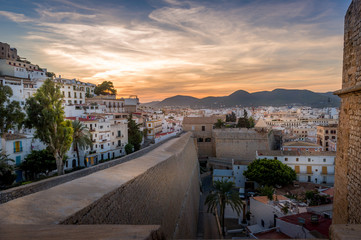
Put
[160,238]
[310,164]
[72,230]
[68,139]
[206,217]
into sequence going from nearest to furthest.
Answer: [72,230] < [160,238] < [68,139] < [206,217] < [310,164]

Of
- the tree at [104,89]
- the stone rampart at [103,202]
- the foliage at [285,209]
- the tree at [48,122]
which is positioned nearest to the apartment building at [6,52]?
the tree at [104,89]

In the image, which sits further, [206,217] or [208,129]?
[208,129]

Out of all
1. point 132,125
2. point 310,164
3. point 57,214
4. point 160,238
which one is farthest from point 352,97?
point 132,125

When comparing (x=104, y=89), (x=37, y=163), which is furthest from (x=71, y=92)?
(x=37, y=163)

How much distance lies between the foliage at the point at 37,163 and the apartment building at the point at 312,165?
18.3 m

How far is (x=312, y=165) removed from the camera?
21.9 meters

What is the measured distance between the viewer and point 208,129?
32.4m

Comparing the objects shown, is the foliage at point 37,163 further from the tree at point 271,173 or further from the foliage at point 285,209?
the tree at point 271,173

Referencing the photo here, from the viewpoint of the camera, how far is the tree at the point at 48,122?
11.7 meters

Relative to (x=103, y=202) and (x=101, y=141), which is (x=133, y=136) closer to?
(x=101, y=141)

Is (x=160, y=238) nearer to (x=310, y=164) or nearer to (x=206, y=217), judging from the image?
(x=206, y=217)

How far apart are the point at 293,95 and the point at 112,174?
21039 centimetres

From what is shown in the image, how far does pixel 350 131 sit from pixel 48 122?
474 inches

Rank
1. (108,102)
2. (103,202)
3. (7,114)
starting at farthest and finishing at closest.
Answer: (108,102), (7,114), (103,202)
